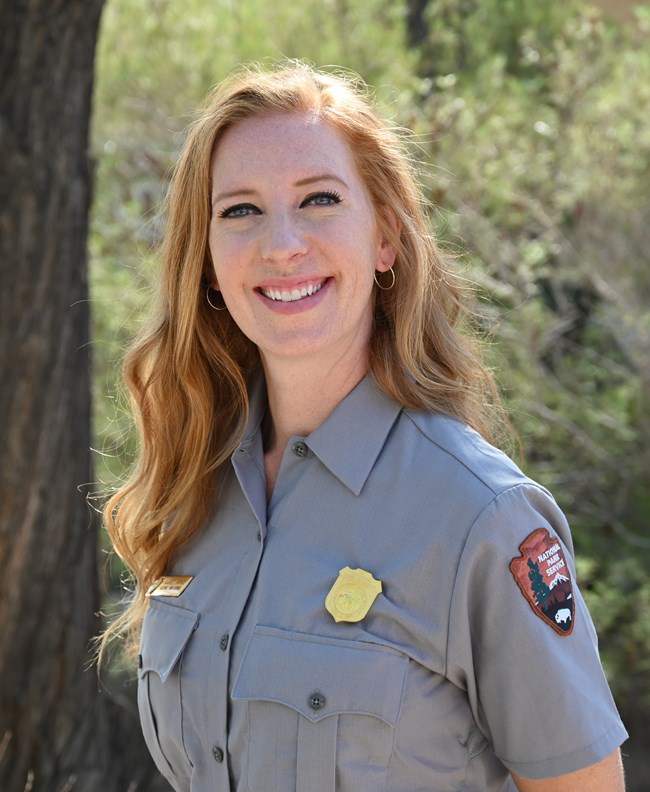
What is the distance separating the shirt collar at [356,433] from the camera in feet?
6.28

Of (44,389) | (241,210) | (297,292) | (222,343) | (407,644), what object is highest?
(241,210)

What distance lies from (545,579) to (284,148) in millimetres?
875

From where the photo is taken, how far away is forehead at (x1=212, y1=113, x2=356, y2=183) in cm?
198

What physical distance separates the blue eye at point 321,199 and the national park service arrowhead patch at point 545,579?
689 millimetres

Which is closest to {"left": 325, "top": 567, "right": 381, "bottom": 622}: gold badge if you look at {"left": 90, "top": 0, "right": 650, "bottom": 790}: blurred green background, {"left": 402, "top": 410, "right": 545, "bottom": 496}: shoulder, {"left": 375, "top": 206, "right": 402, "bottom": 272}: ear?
{"left": 402, "top": 410, "right": 545, "bottom": 496}: shoulder

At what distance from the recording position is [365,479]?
1902mm

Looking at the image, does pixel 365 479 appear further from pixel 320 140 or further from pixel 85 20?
pixel 85 20

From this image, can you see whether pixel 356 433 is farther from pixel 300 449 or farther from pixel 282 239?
pixel 282 239

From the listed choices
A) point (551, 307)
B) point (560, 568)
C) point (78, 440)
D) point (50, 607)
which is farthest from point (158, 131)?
point (560, 568)

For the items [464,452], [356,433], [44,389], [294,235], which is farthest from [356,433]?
[44,389]

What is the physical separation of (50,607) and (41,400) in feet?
2.35

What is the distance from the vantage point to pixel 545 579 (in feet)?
5.61

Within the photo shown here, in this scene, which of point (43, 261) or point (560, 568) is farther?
point (43, 261)

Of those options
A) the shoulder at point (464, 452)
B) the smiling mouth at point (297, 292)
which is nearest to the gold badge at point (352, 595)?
the shoulder at point (464, 452)
